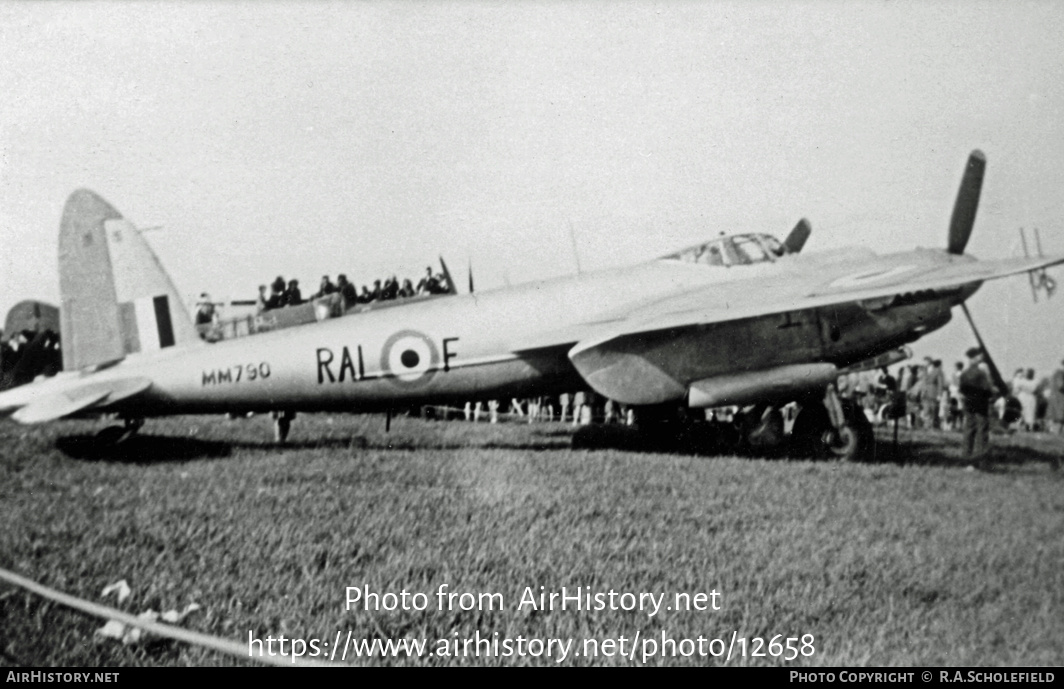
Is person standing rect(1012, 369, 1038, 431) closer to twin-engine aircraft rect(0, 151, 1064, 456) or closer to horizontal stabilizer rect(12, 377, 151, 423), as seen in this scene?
twin-engine aircraft rect(0, 151, 1064, 456)

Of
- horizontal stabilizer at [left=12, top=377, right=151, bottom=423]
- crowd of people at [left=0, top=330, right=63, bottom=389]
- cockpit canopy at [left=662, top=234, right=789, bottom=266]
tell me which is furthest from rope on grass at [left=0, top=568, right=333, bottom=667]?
cockpit canopy at [left=662, top=234, right=789, bottom=266]

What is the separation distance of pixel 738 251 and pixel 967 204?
6.77ft

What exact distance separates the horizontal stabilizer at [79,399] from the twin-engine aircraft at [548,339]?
2cm

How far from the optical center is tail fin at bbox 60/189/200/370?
5270mm

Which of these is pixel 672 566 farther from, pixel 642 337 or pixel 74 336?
pixel 74 336

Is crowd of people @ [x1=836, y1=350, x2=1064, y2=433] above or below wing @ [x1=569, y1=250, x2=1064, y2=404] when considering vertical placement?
below

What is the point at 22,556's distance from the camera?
2.89 metres

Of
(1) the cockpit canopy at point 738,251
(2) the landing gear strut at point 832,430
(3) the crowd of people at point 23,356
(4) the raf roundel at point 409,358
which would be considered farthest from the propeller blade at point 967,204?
(3) the crowd of people at point 23,356

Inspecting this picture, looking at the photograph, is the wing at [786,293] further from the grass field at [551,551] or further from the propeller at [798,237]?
the grass field at [551,551]

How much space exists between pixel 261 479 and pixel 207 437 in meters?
2.38

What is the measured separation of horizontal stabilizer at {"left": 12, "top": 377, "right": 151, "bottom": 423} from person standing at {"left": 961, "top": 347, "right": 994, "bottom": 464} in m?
Result: 5.94

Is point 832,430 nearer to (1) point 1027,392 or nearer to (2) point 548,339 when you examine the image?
(1) point 1027,392

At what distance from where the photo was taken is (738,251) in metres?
6.23

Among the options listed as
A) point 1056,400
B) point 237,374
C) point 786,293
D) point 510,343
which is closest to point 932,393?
point 786,293
